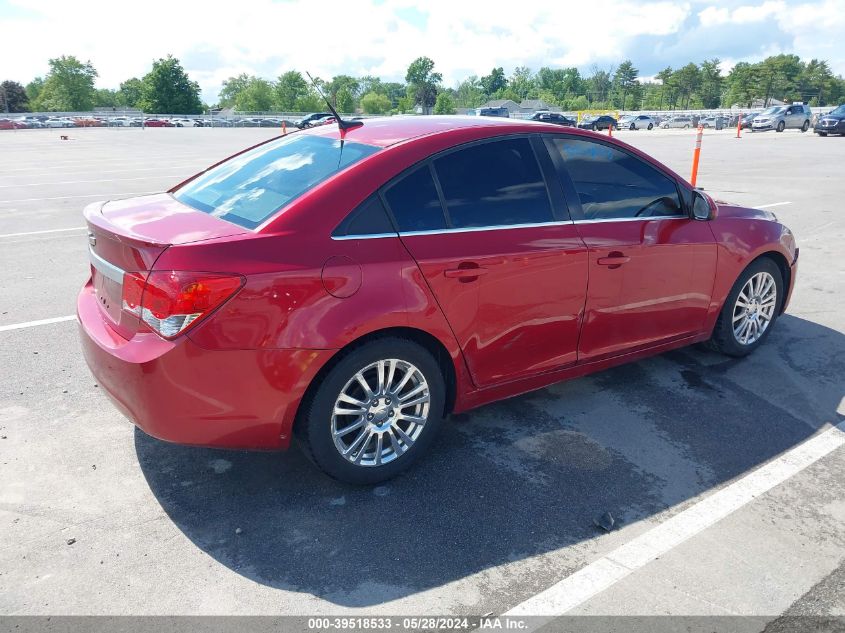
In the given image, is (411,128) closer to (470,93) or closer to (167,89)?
(167,89)

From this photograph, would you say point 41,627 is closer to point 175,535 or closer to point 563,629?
point 175,535

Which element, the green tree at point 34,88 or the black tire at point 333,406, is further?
the green tree at point 34,88

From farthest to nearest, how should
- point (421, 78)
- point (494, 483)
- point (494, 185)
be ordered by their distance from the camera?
point (421, 78) < point (494, 185) < point (494, 483)

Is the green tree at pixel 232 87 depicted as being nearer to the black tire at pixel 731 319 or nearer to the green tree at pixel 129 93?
the green tree at pixel 129 93

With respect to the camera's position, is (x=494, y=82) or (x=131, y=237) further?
(x=494, y=82)

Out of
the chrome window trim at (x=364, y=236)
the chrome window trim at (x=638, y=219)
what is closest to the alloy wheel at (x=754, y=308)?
the chrome window trim at (x=638, y=219)

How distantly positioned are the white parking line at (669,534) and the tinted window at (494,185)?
1681 mm

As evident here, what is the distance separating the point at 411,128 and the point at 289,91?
134 m

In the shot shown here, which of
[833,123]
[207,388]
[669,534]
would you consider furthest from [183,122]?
[669,534]

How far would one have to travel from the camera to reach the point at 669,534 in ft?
9.98

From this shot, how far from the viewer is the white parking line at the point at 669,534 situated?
263 cm

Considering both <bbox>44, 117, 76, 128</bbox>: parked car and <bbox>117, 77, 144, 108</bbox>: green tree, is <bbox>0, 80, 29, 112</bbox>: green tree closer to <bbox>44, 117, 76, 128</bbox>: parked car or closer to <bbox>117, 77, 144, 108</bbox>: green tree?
<bbox>117, 77, 144, 108</bbox>: green tree

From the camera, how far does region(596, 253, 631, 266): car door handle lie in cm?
390

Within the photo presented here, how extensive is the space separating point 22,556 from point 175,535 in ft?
1.98
